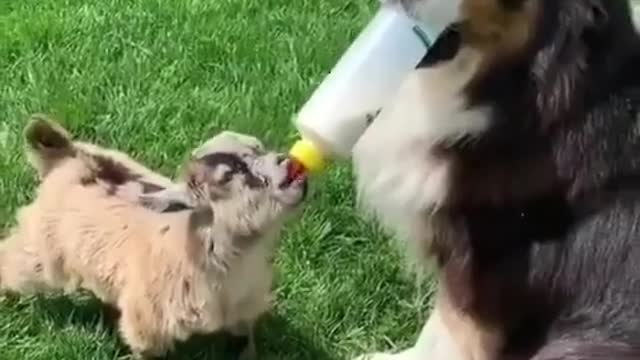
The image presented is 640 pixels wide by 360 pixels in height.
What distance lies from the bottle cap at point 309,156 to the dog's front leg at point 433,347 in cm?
41

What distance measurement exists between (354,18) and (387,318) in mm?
1435

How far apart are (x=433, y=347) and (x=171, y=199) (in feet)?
2.29

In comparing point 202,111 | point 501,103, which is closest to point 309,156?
point 501,103

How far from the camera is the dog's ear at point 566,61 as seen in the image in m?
2.80

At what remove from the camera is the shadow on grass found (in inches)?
141

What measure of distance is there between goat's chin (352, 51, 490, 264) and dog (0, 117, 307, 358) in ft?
0.62

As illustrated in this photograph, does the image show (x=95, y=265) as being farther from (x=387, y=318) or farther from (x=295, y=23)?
(x=295, y=23)

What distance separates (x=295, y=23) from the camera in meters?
4.84

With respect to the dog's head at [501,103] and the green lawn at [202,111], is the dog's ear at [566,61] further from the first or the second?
the green lawn at [202,111]

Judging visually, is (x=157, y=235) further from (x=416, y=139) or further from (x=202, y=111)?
(x=202, y=111)

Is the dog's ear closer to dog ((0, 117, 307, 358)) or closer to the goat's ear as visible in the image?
dog ((0, 117, 307, 358))

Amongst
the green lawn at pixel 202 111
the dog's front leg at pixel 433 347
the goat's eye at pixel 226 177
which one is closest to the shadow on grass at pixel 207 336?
the green lawn at pixel 202 111

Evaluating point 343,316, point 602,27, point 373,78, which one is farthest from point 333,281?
point 602,27

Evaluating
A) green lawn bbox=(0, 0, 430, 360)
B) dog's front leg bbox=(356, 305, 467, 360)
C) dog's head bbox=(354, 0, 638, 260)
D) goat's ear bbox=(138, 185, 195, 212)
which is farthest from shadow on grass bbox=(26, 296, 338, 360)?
dog's head bbox=(354, 0, 638, 260)
